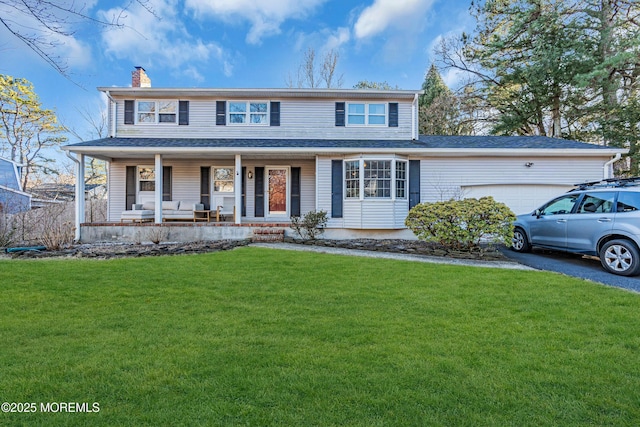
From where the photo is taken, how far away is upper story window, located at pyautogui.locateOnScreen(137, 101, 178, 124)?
Result: 42.2 feet

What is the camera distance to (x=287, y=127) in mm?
13000

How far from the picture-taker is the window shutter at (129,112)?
1283cm

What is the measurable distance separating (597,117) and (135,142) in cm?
2295

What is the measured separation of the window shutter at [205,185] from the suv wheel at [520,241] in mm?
10401

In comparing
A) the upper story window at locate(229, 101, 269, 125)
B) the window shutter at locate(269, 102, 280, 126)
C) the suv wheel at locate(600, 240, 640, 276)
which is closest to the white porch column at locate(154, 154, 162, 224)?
the upper story window at locate(229, 101, 269, 125)

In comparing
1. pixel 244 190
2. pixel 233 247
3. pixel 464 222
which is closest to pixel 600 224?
pixel 464 222

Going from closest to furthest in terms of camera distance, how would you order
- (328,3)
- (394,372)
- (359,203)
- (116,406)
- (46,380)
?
(116,406)
(46,380)
(394,372)
(359,203)
(328,3)

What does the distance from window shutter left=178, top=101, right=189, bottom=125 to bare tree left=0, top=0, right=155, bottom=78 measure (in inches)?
360

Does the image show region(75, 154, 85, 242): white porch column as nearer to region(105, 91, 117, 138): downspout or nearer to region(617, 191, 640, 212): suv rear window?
region(105, 91, 117, 138): downspout

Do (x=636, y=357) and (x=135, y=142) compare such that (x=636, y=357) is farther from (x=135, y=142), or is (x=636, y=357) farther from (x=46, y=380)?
(x=135, y=142)

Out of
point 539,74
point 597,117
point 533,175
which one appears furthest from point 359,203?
point 597,117

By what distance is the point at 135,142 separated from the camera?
11750 mm

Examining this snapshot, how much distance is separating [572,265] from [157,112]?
45.1 ft

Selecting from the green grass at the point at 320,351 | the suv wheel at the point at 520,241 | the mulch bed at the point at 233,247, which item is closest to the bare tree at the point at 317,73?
the mulch bed at the point at 233,247
